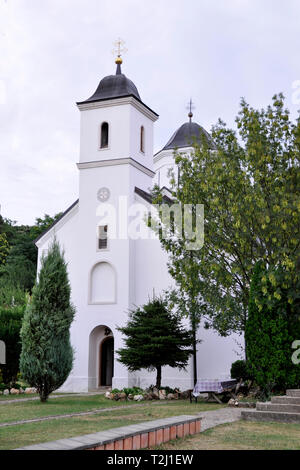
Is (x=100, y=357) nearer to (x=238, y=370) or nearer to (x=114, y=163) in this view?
(x=238, y=370)

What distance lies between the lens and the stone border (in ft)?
18.8

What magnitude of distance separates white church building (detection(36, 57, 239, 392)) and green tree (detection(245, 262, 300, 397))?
31.5 feet

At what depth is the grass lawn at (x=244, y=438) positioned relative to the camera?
24.7ft

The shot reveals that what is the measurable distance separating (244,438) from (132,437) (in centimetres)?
251

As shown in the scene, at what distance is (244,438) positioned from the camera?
331 inches

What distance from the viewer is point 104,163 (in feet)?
84.5

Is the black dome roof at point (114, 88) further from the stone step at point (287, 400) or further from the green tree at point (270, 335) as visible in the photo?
the stone step at point (287, 400)

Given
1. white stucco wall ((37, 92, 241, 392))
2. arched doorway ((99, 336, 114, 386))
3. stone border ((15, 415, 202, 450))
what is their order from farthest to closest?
arched doorway ((99, 336, 114, 386)) → white stucco wall ((37, 92, 241, 392)) → stone border ((15, 415, 202, 450))

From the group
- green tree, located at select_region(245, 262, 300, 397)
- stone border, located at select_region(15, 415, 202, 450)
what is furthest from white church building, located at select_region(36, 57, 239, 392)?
stone border, located at select_region(15, 415, 202, 450)

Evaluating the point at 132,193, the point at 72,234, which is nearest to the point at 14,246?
the point at 72,234

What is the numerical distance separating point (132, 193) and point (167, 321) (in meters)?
7.44

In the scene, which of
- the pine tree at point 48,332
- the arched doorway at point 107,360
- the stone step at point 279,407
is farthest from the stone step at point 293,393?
the arched doorway at point 107,360

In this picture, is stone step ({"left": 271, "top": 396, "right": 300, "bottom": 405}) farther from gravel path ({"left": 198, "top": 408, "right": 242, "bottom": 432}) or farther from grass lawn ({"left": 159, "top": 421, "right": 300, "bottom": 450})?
grass lawn ({"left": 159, "top": 421, "right": 300, "bottom": 450})

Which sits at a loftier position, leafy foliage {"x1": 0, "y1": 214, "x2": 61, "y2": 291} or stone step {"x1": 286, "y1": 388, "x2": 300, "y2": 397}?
leafy foliage {"x1": 0, "y1": 214, "x2": 61, "y2": 291}
